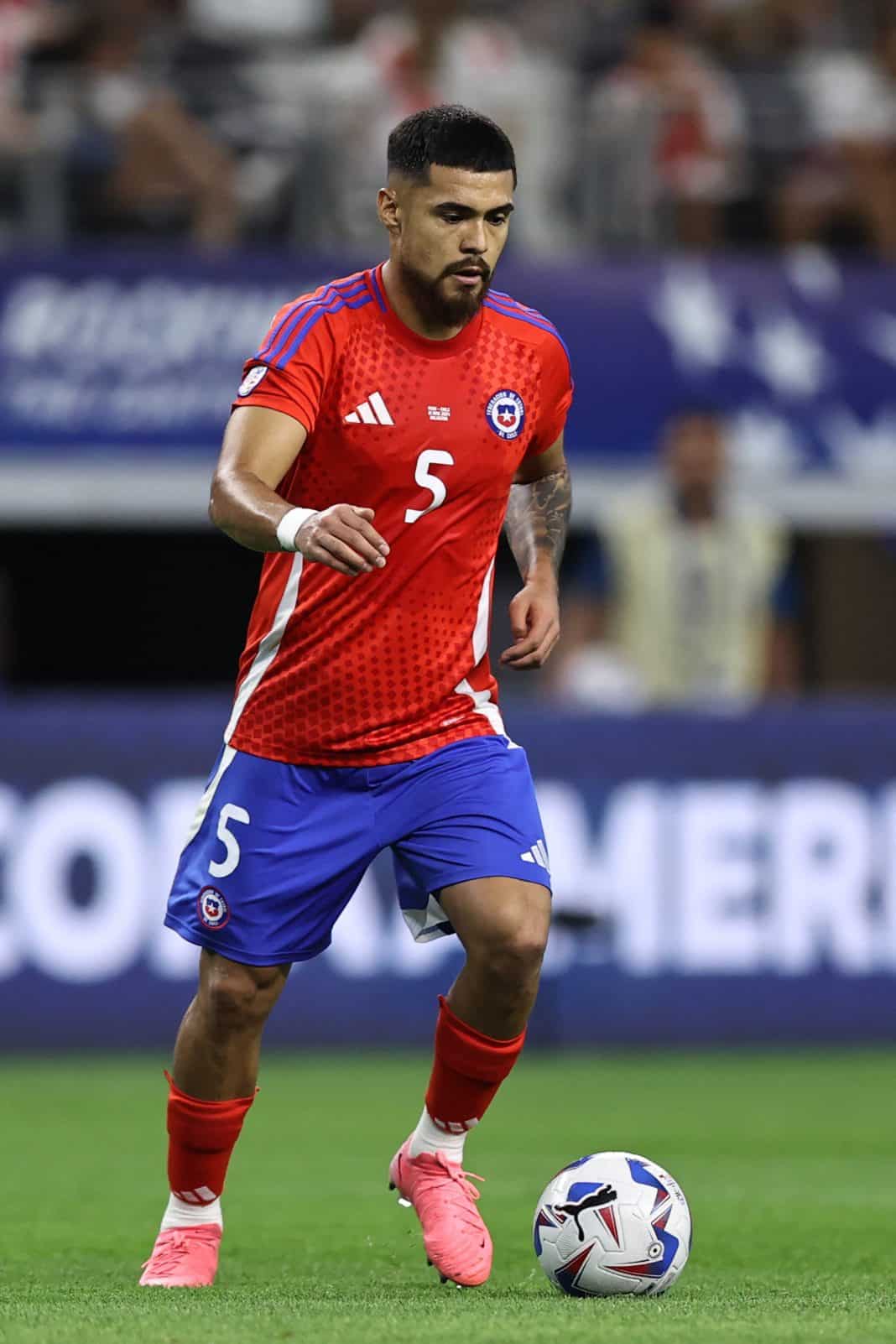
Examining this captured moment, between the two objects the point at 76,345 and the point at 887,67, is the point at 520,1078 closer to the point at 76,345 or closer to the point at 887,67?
the point at 76,345

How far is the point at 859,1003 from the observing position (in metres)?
10.8

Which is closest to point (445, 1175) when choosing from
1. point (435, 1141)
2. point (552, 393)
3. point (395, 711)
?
point (435, 1141)

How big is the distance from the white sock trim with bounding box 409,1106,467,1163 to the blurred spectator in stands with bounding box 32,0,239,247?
833cm

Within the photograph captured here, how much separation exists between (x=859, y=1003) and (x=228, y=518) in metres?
6.63

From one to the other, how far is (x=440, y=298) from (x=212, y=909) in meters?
1.40

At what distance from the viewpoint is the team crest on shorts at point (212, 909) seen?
525 cm

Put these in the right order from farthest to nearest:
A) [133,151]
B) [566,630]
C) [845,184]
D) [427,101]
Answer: [845,184]
[427,101]
[133,151]
[566,630]

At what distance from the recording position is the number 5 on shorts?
528 centimetres

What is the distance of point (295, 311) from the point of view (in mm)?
5262

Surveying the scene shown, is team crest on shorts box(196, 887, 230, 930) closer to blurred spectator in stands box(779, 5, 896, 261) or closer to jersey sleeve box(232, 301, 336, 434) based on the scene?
jersey sleeve box(232, 301, 336, 434)

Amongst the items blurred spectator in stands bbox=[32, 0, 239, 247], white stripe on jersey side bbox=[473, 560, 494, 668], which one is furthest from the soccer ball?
blurred spectator in stands bbox=[32, 0, 239, 247]

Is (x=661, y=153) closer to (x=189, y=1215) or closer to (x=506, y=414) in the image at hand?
(x=506, y=414)

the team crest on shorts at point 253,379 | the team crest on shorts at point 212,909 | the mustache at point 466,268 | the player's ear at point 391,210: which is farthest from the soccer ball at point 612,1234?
the player's ear at point 391,210

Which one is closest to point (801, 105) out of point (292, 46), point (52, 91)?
point (292, 46)
